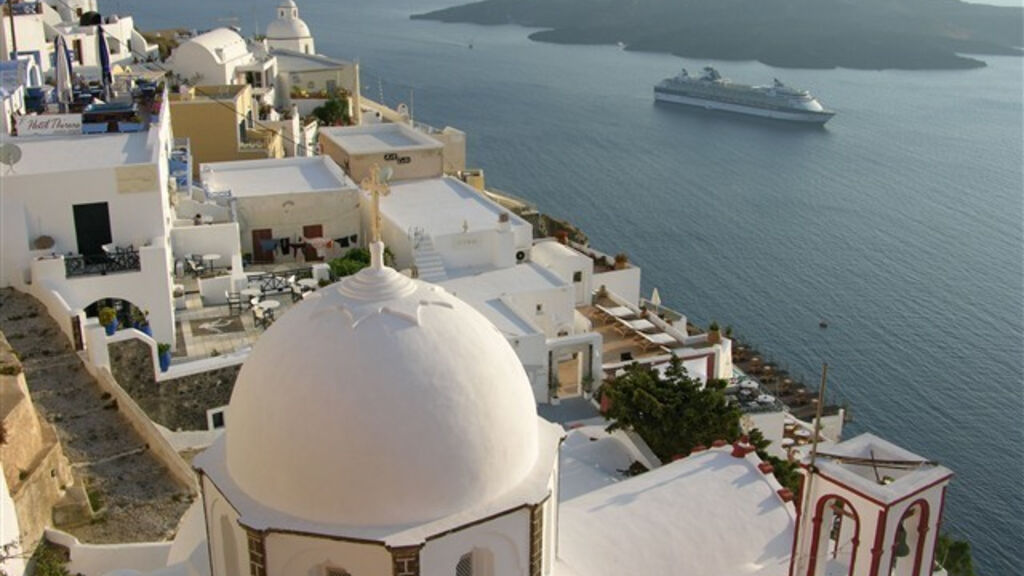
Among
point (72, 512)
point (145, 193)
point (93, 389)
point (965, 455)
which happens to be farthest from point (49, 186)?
point (965, 455)

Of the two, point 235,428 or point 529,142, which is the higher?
point 235,428

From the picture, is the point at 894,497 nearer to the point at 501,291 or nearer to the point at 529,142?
the point at 501,291

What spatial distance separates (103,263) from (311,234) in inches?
370

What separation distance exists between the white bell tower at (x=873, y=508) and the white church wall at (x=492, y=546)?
3377 millimetres

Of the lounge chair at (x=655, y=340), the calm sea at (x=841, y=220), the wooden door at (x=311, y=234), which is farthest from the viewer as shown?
the calm sea at (x=841, y=220)

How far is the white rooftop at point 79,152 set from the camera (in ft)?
77.1

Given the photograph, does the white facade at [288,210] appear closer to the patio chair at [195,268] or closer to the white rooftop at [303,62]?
the patio chair at [195,268]

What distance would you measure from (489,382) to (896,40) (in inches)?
5842

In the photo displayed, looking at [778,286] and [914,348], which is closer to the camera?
[914,348]

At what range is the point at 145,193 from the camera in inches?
940

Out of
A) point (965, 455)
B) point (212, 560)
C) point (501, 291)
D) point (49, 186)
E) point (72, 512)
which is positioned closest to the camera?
point (212, 560)

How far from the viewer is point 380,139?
40.4 metres

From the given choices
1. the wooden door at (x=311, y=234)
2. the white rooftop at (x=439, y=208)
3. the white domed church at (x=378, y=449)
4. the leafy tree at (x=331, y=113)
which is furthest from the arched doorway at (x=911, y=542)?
the leafy tree at (x=331, y=113)

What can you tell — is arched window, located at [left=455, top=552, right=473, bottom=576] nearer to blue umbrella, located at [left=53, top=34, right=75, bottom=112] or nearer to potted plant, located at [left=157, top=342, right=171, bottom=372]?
potted plant, located at [left=157, top=342, right=171, bottom=372]
